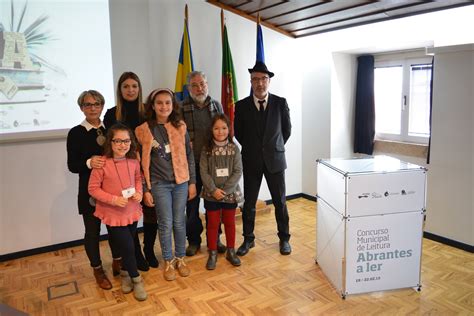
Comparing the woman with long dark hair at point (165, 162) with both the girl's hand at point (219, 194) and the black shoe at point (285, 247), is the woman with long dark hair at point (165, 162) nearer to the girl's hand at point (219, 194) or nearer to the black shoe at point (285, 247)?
the girl's hand at point (219, 194)

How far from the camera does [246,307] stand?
97.0 inches

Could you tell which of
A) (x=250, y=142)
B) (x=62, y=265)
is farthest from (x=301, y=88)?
(x=62, y=265)

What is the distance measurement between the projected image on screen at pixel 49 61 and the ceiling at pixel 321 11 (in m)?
1.26

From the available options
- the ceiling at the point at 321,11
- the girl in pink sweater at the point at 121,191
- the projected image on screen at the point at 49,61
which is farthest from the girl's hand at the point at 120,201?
the ceiling at the point at 321,11

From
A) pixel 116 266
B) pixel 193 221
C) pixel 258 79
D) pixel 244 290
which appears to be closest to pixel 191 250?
pixel 193 221

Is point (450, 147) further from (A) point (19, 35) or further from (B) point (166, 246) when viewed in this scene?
(A) point (19, 35)

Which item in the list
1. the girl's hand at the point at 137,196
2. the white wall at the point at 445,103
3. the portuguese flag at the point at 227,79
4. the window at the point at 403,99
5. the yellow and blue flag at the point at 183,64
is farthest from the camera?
the window at the point at 403,99

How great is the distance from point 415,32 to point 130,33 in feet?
8.41

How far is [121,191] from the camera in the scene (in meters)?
2.48

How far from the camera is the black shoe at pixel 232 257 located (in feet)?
10.00

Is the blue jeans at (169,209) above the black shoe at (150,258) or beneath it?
above

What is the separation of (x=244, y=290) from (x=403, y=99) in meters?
2.93

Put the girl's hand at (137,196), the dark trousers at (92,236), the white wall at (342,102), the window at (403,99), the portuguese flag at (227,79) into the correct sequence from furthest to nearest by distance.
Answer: the white wall at (342,102), the window at (403,99), the portuguese flag at (227,79), the dark trousers at (92,236), the girl's hand at (137,196)

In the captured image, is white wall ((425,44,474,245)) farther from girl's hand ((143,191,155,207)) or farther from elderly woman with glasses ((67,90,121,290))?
elderly woman with glasses ((67,90,121,290))
